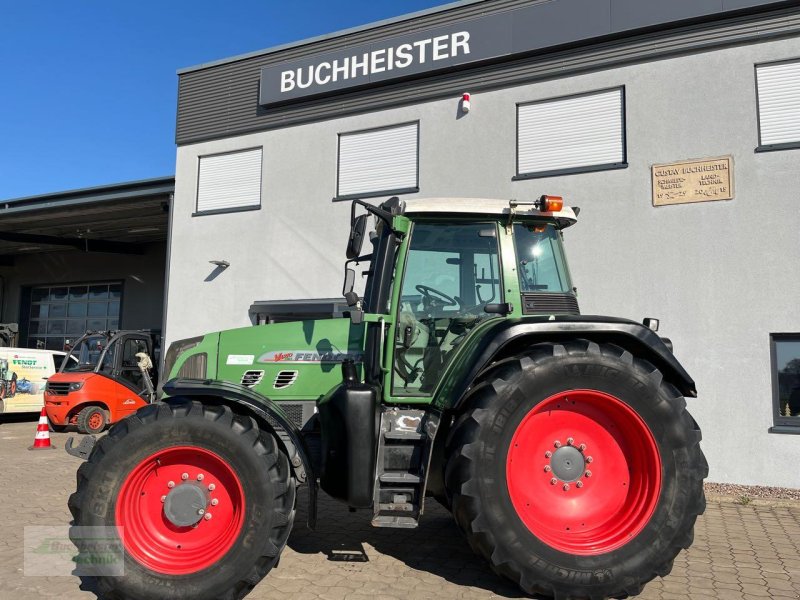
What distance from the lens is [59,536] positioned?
4910mm

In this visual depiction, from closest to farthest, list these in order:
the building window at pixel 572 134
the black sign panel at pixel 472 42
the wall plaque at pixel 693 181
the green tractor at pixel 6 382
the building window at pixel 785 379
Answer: the building window at pixel 785 379 → the wall plaque at pixel 693 181 → the black sign panel at pixel 472 42 → the building window at pixel 572 134 → the green tractor at pixel 6 382

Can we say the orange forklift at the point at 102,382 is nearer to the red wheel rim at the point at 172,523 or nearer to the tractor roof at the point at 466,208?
the red wheel rim at the point at 172,523

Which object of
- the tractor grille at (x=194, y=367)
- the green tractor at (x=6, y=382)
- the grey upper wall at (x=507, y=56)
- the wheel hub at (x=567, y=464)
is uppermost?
the grey upper wall at (x=507, y=56)

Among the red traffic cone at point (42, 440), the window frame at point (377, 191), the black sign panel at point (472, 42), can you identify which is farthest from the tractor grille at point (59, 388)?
the black sign panel at point (472, 42)

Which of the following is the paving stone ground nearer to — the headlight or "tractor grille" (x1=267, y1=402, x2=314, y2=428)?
"tractor grille" (x1=267, y1=402, x2=314, y2=428)

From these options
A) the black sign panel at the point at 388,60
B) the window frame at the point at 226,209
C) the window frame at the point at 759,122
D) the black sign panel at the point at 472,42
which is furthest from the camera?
the window frame at the point at 226,209

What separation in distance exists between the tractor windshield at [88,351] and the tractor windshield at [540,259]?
10.5 meters

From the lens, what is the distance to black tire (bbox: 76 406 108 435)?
11.2 meters

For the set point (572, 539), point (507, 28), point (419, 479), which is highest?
point (507, 28)

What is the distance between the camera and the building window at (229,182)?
36.6ft

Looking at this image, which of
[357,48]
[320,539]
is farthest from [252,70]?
[320,539]

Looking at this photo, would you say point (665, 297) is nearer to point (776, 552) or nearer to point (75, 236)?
point (776, 552)

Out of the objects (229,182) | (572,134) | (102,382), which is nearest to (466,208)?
(572,134)

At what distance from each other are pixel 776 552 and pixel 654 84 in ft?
19.8
